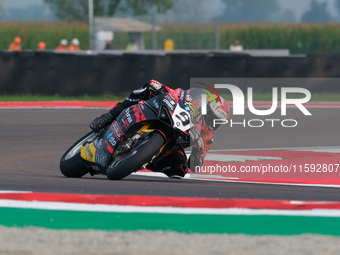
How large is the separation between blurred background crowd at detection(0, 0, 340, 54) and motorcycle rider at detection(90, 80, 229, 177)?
18825mm

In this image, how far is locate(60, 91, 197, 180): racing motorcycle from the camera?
5.10 m

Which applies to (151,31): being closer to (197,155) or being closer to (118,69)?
(118,69)

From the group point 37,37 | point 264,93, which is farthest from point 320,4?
point 264,93

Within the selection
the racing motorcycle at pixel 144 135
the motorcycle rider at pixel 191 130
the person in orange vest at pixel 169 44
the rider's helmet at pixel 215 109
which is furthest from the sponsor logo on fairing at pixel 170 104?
the person in orange vest at pixel 169 44

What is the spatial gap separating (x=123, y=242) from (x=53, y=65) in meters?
11.2

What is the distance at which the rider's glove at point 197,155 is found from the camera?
18.2 feet

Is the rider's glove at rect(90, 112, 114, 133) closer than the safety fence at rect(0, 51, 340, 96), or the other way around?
the rider's glove at rect(90, 112, 114, 133)

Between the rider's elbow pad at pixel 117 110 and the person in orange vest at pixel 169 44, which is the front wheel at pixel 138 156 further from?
the person in orange vest at pixel 169 44

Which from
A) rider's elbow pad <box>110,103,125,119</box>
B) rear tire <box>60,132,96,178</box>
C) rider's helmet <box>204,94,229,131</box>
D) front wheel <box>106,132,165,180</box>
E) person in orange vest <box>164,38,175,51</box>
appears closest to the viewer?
front wheel <box>106,132,165,180</box>

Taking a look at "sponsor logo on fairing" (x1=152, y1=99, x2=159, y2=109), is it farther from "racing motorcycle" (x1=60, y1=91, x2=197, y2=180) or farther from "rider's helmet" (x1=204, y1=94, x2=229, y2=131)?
"rider's helmet" (x1=204, y1=94, x2=229, y2=131)

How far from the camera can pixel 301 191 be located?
17.4 ft

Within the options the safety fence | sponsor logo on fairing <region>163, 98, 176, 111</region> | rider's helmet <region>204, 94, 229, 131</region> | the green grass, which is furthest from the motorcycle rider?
the safety fence

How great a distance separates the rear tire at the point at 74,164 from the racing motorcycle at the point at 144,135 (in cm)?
44

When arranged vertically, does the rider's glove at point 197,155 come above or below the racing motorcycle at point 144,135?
below
